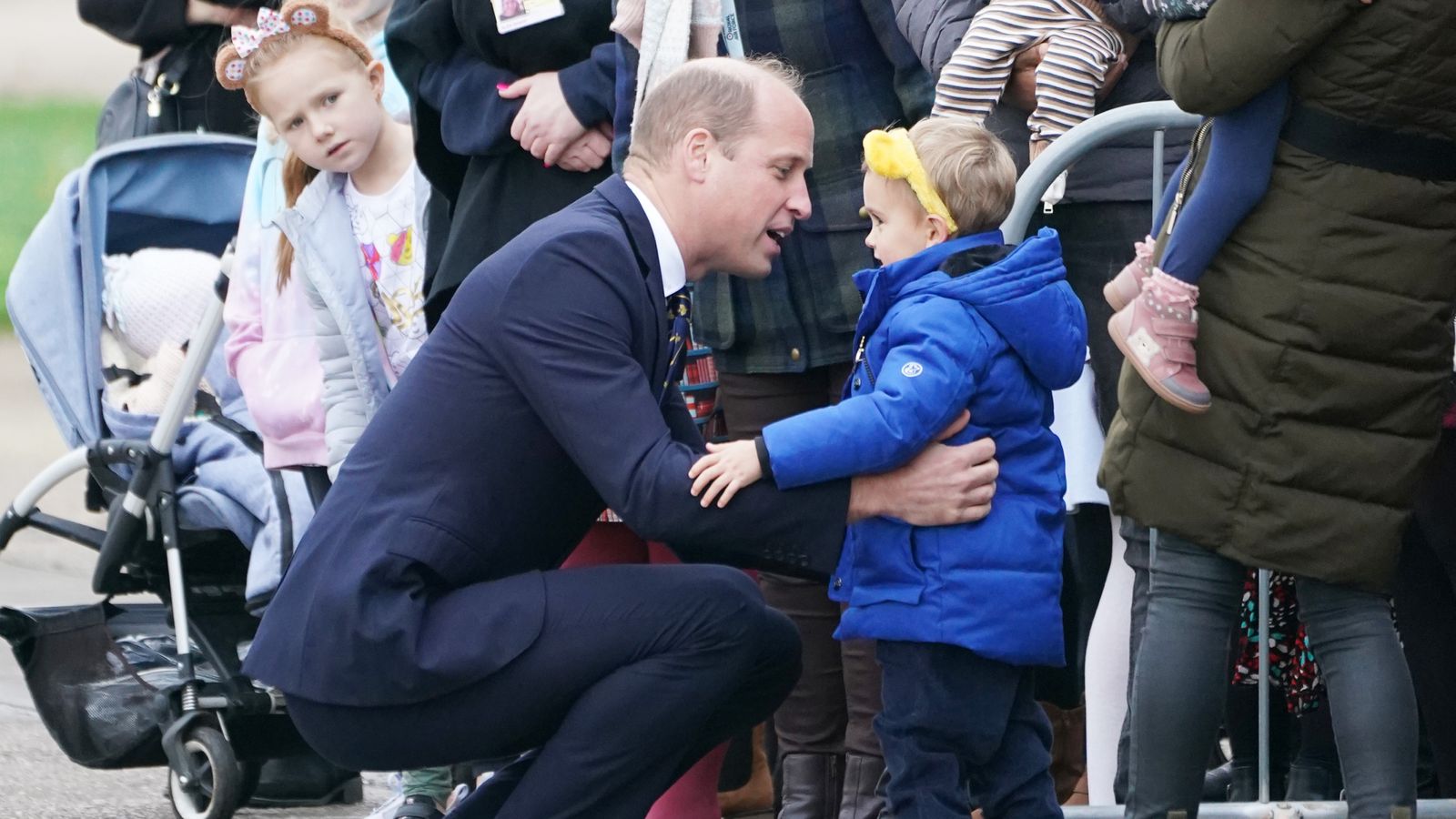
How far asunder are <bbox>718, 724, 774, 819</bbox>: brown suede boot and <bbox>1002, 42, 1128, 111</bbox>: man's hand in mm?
1323

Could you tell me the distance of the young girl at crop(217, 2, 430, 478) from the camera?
4.48 meters

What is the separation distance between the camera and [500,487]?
3.25 m

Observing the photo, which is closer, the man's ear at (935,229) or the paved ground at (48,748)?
the man's ear at (935,229)

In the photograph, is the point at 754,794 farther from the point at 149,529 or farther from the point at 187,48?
the point at 187,48

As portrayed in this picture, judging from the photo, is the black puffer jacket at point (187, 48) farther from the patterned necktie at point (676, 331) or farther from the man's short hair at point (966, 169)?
the man's short hair at point (966, 169)

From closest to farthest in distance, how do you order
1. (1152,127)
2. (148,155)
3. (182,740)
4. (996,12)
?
1. (1152,127)
2. (996,12)
3. (182,740)
4. (148,155)

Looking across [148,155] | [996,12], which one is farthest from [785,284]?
[148,155]

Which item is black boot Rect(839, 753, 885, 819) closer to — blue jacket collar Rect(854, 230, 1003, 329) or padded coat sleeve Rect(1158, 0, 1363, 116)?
blue jacket collar Rect(854, 230, 1003, 329)

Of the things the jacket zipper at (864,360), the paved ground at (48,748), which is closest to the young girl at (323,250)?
the paved ground at (48,748)

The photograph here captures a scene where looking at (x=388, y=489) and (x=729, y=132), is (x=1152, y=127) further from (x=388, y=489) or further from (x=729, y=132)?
(x=388, y=489)

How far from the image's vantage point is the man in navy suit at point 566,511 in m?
3.16

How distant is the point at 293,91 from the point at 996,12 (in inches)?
60.9

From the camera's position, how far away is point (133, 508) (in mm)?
4688

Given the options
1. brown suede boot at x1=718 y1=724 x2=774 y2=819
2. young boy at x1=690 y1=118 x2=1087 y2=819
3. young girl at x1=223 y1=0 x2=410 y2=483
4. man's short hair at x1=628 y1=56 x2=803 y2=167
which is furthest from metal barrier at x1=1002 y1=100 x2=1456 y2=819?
young girl at x1=223 y1=0 x2=410 y2=483
